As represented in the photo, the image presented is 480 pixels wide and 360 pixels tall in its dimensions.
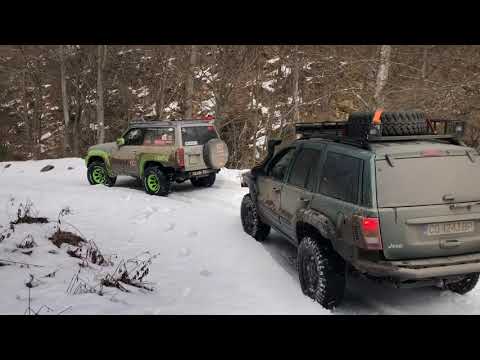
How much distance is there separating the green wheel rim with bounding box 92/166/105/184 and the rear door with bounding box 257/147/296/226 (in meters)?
6.94

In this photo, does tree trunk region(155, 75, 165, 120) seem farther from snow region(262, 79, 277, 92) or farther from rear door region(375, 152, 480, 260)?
rear door region(375, 152, 480, 260)

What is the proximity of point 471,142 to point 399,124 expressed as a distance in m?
11.1

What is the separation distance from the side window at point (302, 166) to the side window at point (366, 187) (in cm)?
103

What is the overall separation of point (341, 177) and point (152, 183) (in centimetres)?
691

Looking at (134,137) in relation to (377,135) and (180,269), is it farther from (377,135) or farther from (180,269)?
(377,135)

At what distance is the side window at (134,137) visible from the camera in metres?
10.7

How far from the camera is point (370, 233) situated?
147 inches

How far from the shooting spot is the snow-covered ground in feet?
13.3

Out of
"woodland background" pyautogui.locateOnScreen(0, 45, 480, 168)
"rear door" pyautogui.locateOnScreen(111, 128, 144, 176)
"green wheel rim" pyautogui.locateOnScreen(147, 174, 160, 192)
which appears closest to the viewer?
"green wheel rim" pyautogui.locateOnScreen(147, 174, 160, 192)

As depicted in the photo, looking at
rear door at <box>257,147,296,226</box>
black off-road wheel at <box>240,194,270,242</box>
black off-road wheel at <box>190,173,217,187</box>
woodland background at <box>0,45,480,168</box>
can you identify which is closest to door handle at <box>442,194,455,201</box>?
rear door at <box>257,147,296,226</box>

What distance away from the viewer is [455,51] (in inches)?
511
